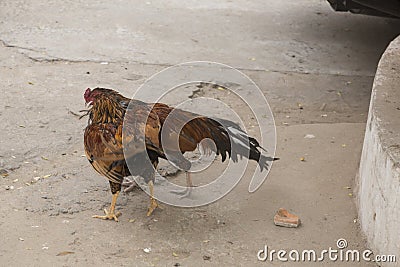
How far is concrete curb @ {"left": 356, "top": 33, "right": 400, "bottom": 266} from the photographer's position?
11.7 feet

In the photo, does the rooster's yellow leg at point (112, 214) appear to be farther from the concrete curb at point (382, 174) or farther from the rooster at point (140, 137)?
the concrete curb at point (382, 174)

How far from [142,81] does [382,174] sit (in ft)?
10.4

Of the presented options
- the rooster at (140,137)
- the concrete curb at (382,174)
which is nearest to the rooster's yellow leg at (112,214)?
the rooster at (140,137)

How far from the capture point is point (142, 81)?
649 centimetres

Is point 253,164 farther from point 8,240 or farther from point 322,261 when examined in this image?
point 8,240

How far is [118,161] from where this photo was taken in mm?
4105

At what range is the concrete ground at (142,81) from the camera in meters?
4.11

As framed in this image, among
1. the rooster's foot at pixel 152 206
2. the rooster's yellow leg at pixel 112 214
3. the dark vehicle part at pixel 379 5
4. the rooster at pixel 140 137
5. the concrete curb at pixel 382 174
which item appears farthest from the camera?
the dark vehicle part at pixel 379 5

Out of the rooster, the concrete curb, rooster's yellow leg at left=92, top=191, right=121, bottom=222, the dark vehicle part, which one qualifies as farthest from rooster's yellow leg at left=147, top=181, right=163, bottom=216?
the dark vehicle part

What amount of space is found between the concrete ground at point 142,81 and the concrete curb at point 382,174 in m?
0.20

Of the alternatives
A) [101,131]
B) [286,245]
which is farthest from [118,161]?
[286,245]

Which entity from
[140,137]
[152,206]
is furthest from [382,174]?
[152,206]

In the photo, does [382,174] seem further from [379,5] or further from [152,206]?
[379,5]

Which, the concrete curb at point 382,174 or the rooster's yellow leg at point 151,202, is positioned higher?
the concrete curb at point 382,174
